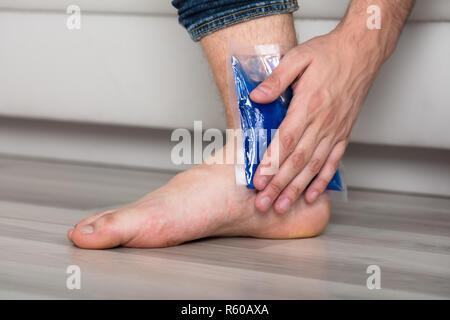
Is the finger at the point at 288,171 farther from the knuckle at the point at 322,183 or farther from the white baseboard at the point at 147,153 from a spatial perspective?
the white baseboard at the point at 147,153

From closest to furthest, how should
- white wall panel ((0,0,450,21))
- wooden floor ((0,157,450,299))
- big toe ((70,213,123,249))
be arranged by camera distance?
wooden floor ((0,157,450,299)) → big toe ((70,213,123,249)) → white wall panel ((0,0,450,21))

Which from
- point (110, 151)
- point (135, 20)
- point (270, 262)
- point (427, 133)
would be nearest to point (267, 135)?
point (270, 262)

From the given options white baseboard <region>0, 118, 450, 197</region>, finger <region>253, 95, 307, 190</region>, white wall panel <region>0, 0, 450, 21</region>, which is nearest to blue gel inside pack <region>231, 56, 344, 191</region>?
finger <region>253, 95, 307, 190</region>

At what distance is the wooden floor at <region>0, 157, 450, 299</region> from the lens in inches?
24.4

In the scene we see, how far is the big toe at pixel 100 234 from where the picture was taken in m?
0.75

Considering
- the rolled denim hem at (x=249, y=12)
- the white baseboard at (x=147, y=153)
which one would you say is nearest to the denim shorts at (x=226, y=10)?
the rolled denim hem at (x=249, y=12)

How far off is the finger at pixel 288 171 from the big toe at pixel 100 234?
0.61 feet

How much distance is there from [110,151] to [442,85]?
2.52 feet

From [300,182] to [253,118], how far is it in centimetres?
11

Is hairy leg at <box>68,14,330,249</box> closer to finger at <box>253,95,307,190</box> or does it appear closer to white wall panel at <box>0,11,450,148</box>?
finger at <box>253,95,307,190</box>

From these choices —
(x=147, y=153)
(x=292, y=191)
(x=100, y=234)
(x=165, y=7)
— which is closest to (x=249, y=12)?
(x=292, y=191)

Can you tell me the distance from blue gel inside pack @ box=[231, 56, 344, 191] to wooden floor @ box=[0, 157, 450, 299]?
0.39 feet

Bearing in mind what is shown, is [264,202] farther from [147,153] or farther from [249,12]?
[147,153]
